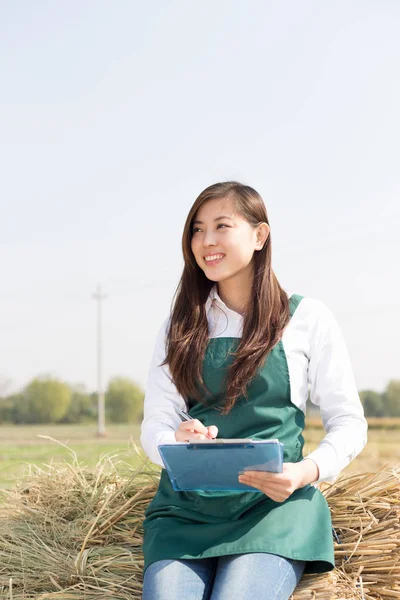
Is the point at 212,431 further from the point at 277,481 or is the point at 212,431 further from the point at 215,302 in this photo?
the point at 215,302

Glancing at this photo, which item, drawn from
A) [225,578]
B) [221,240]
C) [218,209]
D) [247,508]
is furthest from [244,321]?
[225,578]

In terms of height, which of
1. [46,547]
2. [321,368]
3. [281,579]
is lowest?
[46,547]

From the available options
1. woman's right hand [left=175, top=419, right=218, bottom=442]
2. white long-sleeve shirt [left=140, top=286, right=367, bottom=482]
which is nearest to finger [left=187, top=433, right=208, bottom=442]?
woman's right hand [left=175, top=419, right=218, bottom=442]

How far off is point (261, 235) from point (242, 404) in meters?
0.60

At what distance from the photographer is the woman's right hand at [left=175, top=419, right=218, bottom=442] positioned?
2.15 meters

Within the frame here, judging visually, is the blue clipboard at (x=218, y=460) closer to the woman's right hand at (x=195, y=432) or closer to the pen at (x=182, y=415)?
the woman's right hand at (x=195, y=432)

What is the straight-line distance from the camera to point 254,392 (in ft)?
7.75

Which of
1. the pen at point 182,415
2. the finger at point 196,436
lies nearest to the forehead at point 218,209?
the pen at point 182,415

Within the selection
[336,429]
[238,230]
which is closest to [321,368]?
[336,429]

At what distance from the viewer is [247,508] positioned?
7.31 feet

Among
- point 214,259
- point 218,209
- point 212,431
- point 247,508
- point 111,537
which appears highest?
point 218,209

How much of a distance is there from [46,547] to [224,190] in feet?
4.65

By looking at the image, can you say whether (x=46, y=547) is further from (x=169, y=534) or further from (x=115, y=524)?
(x=169, y=534)

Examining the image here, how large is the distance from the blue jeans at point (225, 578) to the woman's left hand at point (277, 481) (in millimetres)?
191
